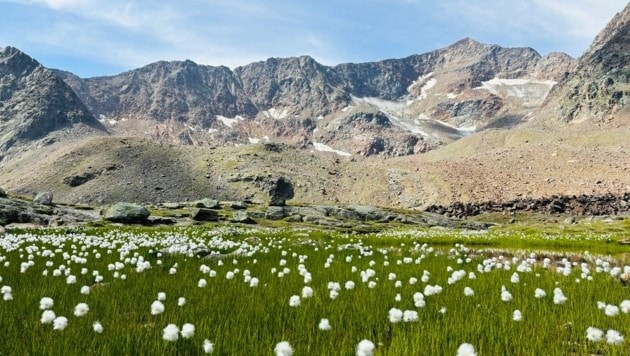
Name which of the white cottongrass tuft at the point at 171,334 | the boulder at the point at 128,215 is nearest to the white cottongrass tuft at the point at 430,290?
the white cottongrass tuft at the point at 171,334

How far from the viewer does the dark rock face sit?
351ft

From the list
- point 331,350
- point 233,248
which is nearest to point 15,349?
point 331,350

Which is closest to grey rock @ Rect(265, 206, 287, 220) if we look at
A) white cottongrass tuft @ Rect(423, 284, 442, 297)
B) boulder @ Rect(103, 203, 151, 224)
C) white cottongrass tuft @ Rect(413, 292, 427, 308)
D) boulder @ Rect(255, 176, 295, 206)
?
boulder @ Rect(255, 176, 295, 206)

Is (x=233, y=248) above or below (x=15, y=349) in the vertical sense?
below

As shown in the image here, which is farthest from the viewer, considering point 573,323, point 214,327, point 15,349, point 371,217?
point 371,217

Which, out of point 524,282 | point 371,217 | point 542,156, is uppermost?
point 542,156

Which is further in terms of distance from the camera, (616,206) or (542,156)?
(542,156)

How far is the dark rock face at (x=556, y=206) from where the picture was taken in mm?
106875

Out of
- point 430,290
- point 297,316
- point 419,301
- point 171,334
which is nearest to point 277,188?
point 430,290

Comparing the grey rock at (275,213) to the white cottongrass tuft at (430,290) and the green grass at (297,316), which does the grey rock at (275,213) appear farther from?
the white cottongrass tuft at (430,290)

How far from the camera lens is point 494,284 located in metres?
10.0

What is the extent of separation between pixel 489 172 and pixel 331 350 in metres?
145

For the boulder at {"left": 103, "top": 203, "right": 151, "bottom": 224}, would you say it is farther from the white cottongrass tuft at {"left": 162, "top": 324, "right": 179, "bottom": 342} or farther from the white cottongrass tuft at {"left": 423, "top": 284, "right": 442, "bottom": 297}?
the white cottongrass tuft at {"left": 162, "top": 324, "right": 179, "bottom": 342}

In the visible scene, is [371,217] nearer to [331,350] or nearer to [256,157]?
[256,157]
